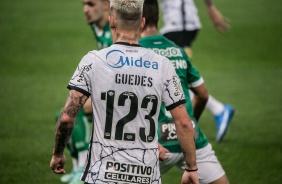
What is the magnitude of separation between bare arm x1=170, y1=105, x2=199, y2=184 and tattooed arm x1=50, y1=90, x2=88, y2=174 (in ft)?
2.18

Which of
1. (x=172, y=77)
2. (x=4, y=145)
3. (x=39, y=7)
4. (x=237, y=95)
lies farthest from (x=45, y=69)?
(x=172, y=77)

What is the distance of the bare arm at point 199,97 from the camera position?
7200mm

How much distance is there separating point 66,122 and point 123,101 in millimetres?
434

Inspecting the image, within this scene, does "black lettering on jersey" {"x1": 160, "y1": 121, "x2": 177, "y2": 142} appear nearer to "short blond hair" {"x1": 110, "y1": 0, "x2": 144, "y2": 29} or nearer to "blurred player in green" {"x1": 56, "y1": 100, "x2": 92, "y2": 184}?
"short blond hair" {"x1": 110, "y1": 0, "x2": 144, "y2": 29}

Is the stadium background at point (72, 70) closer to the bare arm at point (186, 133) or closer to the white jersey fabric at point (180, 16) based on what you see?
the white jersey fabric at point (180, 16)

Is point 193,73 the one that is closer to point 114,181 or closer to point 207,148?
point 207,148

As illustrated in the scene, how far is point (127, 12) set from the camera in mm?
5570

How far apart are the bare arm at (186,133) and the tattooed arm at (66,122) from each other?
0.66m

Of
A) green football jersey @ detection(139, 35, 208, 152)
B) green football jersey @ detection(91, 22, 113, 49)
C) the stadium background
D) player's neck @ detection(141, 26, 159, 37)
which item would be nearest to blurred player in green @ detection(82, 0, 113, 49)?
green football jersey @ detection(91, 22, 113, 49)

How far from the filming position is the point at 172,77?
5.66 m

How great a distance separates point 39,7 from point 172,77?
2326 cm

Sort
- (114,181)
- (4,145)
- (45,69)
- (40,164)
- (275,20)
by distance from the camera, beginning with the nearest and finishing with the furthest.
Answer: (114,181) → (40,164) → (4,145) → (45,69) → (275,20)

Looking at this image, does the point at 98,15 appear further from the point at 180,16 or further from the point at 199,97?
the point at 180,16

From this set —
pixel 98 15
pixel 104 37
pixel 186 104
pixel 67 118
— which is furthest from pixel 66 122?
pixel 98 15
